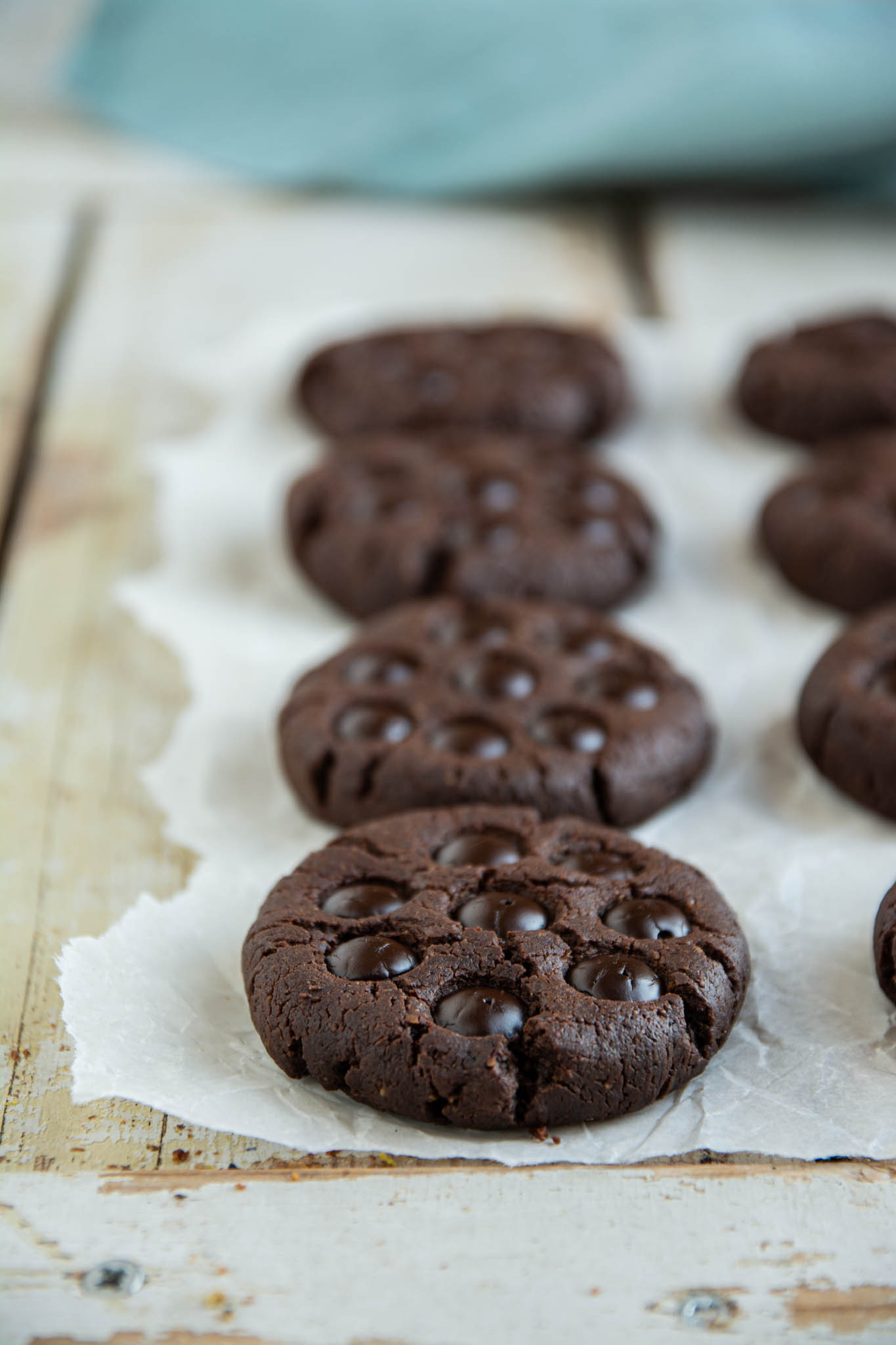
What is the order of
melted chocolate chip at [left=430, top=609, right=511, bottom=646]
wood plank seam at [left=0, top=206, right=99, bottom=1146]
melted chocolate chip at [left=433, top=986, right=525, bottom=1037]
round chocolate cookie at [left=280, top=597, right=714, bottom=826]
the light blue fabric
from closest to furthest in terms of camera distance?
melted chocolate chip at [left=433, top=986, right=525, bottom=1037], round chocolate cookie at [left=280, top=597, right=714, bottom=826], melted chocolate chip at [left=430, top=609, right=511, bottom=646], wood plank seam at [left=0, top=206, right=99, bottom=1146], the light blue fabric

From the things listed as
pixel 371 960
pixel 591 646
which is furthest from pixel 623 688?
pixel 371 960

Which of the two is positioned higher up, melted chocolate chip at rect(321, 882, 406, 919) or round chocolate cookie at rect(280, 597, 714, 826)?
round chocolate cookie at rect(280, 597, 714, 826)

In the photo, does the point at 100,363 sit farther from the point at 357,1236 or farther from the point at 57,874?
the point at 357,1236

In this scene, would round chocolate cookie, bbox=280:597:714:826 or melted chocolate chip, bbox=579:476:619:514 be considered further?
melted chocolate chip, bbox=579:476:619:514

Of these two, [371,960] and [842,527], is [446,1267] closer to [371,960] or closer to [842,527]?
[371,960]

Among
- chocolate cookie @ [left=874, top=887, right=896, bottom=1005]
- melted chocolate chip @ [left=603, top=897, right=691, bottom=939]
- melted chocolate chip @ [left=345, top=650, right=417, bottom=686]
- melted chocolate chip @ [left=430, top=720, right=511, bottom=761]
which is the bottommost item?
chocolate cookie @ [left=874, top=887, right=896, bottom=1005]

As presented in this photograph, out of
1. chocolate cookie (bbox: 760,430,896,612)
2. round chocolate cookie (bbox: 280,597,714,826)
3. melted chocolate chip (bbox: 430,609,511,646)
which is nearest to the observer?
round chocolate cookie (bbox: 280,597,714,826)

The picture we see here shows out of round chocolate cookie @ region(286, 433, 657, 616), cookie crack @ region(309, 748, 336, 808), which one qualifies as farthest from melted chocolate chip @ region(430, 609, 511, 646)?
cookie crack @ region(309, 748, 336, 808)

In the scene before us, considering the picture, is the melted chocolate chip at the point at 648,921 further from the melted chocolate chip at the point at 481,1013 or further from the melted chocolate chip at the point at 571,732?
the melted chocolate chip at the point at 571,732

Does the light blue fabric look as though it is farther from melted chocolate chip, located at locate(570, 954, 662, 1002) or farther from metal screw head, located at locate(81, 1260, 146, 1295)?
metal screw head, located at locate(81, 1260, 146, 1295)
